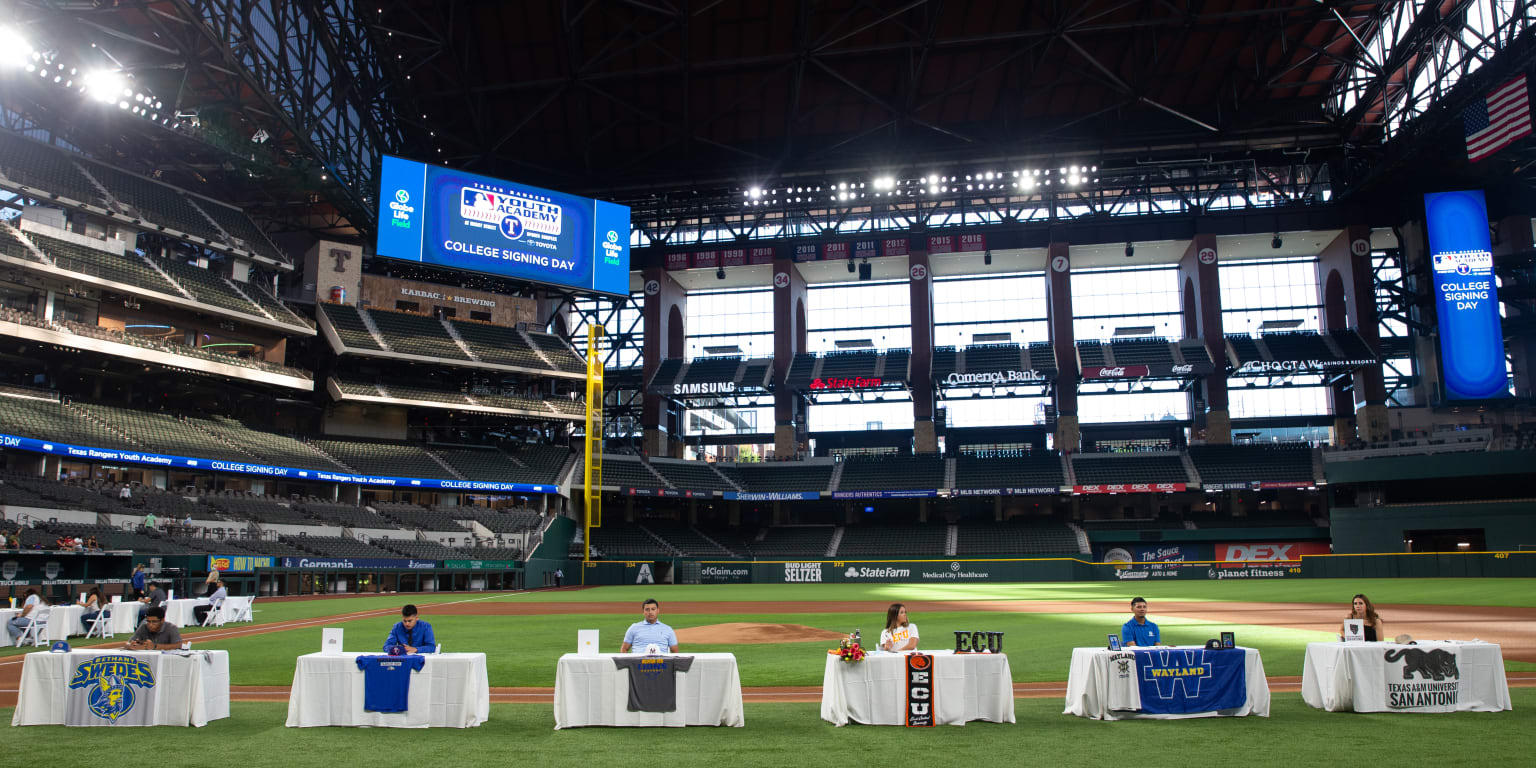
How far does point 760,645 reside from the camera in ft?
64.2

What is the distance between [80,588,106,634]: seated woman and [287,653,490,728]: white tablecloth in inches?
593

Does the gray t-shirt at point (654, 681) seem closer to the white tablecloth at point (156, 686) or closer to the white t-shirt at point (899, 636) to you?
the white t-shirt at point (899, 636)

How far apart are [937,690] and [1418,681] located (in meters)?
5.24

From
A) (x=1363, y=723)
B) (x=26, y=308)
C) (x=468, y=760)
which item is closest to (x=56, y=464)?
(x=26, y=308)

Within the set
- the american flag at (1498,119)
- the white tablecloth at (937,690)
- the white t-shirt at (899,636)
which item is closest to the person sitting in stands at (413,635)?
the white tablecloth at (937,690)

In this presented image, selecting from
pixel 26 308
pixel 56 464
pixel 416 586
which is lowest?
pixel 416 586

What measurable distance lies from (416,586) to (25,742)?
39.4m

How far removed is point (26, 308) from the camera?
145ft

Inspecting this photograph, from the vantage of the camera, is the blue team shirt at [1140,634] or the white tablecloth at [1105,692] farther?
the blue team shirt at [1140,634]

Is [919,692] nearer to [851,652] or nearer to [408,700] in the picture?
[851,652]

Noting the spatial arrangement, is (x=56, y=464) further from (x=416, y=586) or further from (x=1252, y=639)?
(x=1252, y=639)

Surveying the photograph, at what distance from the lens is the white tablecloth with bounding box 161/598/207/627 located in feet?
84.4

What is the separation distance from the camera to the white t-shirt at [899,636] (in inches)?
411

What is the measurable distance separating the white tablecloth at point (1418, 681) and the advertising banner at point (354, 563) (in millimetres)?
40046
